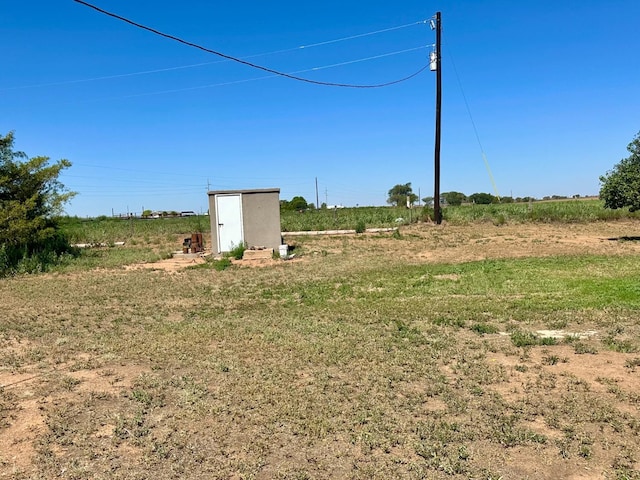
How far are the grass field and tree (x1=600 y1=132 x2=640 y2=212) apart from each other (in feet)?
20.8

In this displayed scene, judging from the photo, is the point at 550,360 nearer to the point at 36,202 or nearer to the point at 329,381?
the point at 329,381

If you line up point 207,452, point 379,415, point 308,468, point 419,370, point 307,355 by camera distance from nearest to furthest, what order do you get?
point 308,468 < point 207,452 < point 379,415 < point 419,370 < point 307,355

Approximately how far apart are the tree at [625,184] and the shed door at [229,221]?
1195cm

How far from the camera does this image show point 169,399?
13.5ft

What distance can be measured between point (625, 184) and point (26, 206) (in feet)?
59.8

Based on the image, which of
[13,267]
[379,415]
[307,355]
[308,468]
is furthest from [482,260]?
[13,267]

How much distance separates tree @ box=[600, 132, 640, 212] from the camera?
1479cm

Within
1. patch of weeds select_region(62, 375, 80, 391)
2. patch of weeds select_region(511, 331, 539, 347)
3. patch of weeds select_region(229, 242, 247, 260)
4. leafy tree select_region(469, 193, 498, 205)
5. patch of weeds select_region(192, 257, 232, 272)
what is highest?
leafy tree select_region(469, 193, 498, 205)

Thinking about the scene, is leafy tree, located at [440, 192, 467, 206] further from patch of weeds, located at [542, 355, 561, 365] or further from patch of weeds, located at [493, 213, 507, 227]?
patch of weeds, located at [542, 355, 561, 365]

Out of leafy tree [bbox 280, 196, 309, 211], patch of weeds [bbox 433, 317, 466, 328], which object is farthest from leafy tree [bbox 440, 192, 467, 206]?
patch of weeds [bbox 433, 317, 466, 328]

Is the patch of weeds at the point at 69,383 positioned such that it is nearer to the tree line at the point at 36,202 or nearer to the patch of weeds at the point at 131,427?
the patch of weeds at the point at 131,427

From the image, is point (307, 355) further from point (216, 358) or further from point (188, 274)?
point (188, 274)

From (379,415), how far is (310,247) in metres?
13.5

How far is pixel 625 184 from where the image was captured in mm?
14984
